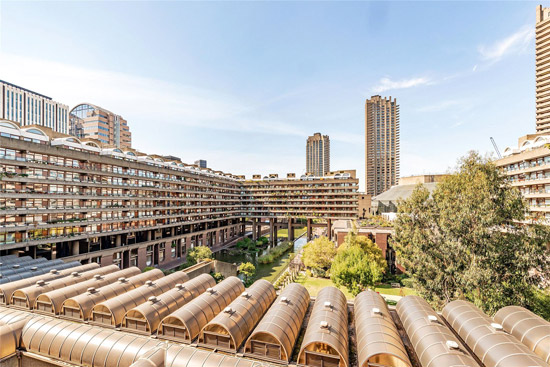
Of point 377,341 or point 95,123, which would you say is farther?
point 95,123

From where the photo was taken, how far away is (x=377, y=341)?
16266 mm

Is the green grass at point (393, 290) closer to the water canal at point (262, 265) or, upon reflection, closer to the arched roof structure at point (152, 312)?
the water canal at point (262, 265)

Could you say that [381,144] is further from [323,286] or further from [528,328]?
[528,328]

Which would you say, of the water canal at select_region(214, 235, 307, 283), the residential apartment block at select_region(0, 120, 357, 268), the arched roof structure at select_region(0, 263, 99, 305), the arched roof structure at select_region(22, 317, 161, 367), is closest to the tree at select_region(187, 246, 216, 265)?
the water canal at select_region(214, 235, 307, 283)

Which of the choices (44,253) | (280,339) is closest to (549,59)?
(280,339)

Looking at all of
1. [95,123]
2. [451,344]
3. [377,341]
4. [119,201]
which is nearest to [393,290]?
[451,344]

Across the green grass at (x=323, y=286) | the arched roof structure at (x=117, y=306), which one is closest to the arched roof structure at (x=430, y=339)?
the green grass at (x=323, y=286)

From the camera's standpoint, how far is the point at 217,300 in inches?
894

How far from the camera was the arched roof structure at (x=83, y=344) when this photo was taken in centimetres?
1734

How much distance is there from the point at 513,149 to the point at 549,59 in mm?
63571

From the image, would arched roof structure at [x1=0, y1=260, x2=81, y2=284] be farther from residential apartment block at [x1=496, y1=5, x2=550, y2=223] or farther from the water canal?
residential apartment block at [x1=496, y1=5, x2=550, y2=223]

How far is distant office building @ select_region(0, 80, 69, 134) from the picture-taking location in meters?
125

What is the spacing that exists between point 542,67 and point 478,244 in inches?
4155

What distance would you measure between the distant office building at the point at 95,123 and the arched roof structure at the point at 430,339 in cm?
12047
